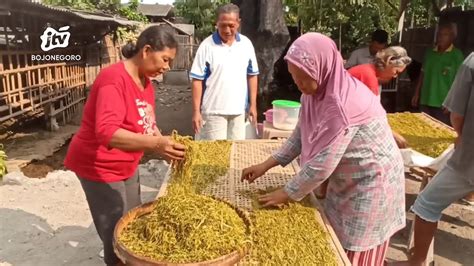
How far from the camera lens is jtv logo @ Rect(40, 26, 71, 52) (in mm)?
9352

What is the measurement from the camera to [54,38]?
9906 millimetres

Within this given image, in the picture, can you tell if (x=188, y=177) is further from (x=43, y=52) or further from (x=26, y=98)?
(x=43, y=52)

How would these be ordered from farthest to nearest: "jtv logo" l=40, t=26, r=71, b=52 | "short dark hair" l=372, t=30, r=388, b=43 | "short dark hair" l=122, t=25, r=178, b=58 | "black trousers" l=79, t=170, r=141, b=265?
1. "jtv logo" l=40, t=26, r=71, b=52
2. "short dark hair" l=372, t=30, r=388, b=43
3. "black trousers" l=79, t=170, r=141, b=265
4. "short dark hair" l=122, t=25, r=178, b=58

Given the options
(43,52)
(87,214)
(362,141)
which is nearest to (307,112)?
(362,141)

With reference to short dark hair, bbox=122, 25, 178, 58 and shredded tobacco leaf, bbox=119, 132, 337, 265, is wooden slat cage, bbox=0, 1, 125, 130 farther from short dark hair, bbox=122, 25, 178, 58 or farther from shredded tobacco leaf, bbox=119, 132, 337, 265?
shredded tobacco leaf, bbox=119, 132, 337, 265

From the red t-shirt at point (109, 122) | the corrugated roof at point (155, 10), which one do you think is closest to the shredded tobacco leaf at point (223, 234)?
the red t-shirt at point (109, 122)

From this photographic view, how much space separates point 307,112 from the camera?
194 cm

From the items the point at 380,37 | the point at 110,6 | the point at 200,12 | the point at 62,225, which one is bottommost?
the point at 62,225

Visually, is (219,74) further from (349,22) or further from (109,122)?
(349,22)

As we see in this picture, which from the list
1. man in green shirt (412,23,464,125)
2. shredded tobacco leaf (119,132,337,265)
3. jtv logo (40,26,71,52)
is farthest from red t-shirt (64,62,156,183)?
jtv logo (40,26,71,52)

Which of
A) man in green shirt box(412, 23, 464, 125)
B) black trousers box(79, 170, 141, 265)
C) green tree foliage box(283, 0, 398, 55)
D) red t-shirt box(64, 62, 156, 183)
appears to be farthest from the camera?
green tree foliage box(283, 0, 398, 55)

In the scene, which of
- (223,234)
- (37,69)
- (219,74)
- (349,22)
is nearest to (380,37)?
(219,74)

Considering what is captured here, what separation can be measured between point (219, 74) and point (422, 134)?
6.36 feet

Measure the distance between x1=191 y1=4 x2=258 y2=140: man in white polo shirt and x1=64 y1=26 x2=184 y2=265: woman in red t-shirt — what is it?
143cm
